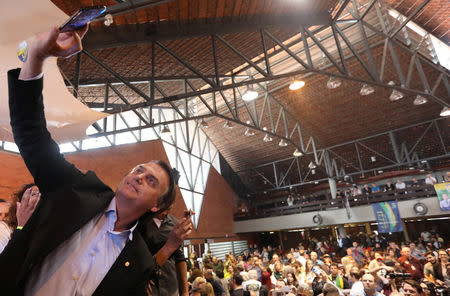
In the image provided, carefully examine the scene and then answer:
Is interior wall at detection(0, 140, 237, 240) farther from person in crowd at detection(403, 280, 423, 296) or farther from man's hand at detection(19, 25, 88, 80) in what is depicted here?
person in crowd at detection(403, 280, 423, 296)

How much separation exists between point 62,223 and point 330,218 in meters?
16.8

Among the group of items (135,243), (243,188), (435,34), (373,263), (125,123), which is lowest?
(373,263)

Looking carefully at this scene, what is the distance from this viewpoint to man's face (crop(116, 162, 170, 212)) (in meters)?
1.00

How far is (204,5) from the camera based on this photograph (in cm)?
518

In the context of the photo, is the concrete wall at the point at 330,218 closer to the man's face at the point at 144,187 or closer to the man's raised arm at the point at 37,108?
the man's face at the point at 144,187

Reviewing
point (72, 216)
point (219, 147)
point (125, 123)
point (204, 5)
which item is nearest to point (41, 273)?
point (72, 216)

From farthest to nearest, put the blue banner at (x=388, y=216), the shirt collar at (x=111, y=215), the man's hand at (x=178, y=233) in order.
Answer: the blue banner at (x=388, y=216)
the man's hand at (x=178, y=233)
the shirt collar at (x=111, y=215)

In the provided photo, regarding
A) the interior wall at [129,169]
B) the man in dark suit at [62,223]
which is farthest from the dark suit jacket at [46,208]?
the interior wall at [129,169]

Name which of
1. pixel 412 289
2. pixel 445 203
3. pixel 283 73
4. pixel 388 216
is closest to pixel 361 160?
pixel 388 216

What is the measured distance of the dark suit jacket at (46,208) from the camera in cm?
78

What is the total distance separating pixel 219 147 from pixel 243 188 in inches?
172

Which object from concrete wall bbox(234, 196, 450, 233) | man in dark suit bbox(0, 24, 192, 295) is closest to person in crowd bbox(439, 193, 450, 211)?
concrete wall bbox(234, 196, 450, 233)

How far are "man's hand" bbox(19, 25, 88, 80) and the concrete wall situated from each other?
1593 cm

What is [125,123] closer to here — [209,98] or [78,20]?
[209,98]
